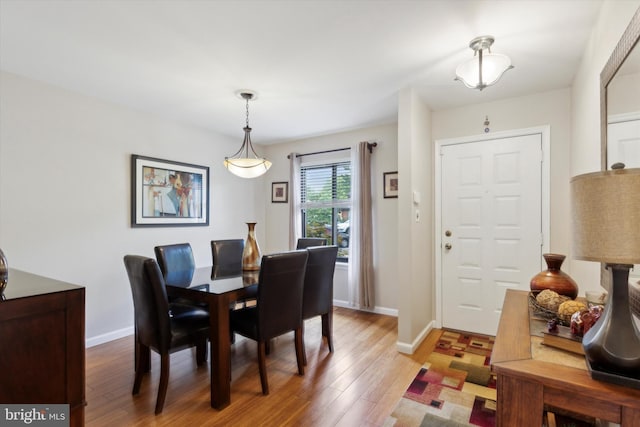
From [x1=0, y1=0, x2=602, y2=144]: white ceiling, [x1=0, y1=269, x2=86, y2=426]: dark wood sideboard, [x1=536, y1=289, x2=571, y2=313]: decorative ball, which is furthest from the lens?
[x1=0, y1=0, x2=602, y2=144]: white ceiling

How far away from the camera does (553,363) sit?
0.98 metres

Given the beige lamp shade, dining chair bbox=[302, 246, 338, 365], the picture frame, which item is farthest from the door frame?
the picture frame

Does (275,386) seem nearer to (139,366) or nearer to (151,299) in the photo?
(139,366)

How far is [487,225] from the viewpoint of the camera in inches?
122

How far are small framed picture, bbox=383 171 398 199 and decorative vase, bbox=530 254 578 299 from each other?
7.27ft

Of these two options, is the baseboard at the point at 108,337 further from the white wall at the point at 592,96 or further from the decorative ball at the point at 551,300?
the white wall at the point at 592,96

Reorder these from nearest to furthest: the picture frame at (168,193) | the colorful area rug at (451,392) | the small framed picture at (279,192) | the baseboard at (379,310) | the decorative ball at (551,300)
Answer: the decorative ball at (551,300), the colorful area rug at (451,392), the picture frame at (168,193), the baseboard at (379,310), the small framed picture at (279,192)

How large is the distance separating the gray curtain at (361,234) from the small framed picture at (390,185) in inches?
8.3

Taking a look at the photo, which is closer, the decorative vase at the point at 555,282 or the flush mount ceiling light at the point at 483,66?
the decorative vase at the point at 555,282

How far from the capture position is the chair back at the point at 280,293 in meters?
2.08

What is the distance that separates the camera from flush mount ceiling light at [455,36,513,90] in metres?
1.97

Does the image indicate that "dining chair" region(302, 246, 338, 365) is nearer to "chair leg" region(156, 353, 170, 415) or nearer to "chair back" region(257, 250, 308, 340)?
"chair back" region(257, 250, 308, 340)

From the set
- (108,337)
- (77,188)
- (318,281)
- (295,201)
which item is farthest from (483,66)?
(108,337)

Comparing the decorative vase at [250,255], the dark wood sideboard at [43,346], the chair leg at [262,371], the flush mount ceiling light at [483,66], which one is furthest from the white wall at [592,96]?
the dark wood sideboard at [43,346]
